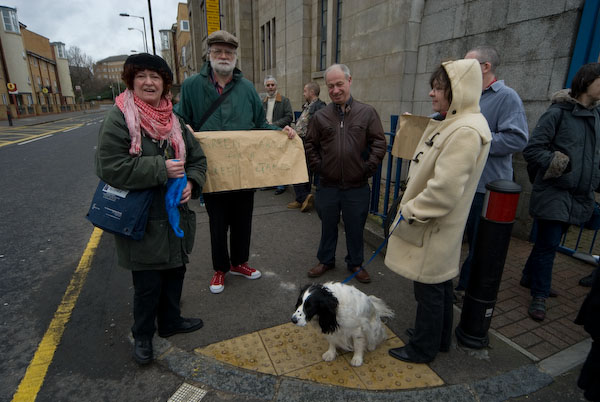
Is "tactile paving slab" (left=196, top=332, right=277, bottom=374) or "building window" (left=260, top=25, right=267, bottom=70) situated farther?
"building window" (left=260, top=25, right=267, bottom=70)

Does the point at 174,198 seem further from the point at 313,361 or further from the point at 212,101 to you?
the point at 313,361

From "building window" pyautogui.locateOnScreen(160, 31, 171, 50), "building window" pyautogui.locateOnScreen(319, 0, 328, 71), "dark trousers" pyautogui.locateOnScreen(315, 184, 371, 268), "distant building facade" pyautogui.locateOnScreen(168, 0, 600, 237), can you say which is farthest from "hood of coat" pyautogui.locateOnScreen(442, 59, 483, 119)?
"building window" pyautogui.locateOnScreen(160, 31, 171, 50)

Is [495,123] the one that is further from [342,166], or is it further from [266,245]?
[266,245]

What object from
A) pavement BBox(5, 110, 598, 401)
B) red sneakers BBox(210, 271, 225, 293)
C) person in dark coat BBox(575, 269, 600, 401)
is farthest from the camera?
red sneakers BBox(210, 271, 225, 293)

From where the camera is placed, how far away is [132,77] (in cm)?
221

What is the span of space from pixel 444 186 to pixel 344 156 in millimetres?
1531

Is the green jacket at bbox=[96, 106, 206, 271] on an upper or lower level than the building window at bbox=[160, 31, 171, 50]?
lower

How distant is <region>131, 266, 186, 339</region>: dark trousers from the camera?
2.44m

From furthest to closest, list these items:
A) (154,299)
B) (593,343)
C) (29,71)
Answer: (29,71)
(154,299)
(593,343)

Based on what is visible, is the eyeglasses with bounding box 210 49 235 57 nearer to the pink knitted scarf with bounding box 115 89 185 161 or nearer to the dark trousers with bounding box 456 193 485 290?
the pink knitted scarf with bounding box 115 89 185 161

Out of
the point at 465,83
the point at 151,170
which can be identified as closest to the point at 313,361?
the point at 151,170

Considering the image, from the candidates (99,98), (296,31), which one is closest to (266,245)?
(296,31)

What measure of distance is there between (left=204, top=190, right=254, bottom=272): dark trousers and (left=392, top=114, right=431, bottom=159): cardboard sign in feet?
5.63

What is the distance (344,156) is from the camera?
3.42 metres
